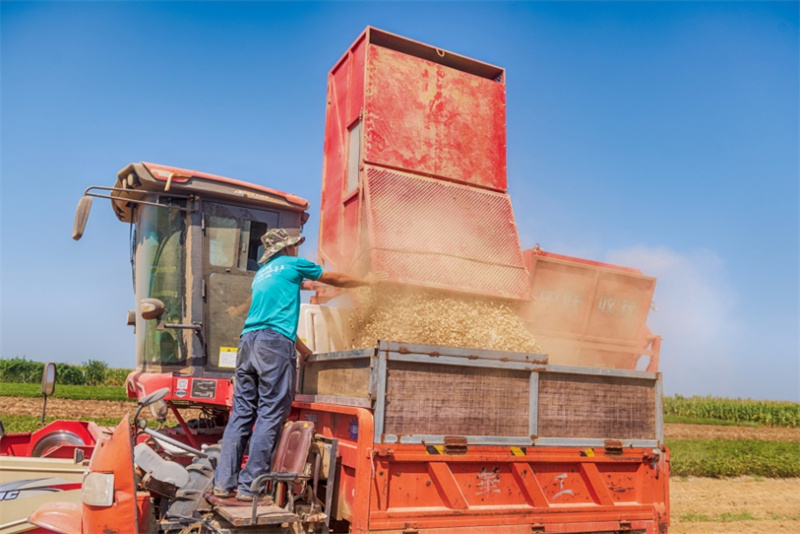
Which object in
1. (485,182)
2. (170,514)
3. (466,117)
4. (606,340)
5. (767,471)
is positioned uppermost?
(466,117)

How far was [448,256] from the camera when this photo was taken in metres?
5.29

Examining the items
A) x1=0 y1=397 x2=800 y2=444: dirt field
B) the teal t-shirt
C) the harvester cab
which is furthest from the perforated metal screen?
x1=0 y1=397 x2=800 y2=444: dirt field

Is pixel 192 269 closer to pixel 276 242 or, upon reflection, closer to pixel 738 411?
pixel 276 242

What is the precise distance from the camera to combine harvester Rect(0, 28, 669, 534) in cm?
332

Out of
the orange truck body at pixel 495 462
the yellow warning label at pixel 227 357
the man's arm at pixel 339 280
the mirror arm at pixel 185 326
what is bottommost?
the orange truck body at pixel 495 462

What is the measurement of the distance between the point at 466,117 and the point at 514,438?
334 cm

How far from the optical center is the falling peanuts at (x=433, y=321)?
15.6 feet

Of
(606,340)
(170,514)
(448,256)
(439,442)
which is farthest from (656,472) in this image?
(606,340)

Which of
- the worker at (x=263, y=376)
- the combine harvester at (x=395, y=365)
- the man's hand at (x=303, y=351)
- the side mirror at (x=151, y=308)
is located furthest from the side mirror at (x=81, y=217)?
the man's hand at (x=303, y=351)

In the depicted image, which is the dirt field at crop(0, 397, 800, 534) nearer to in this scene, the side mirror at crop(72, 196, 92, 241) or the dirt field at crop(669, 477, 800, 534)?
the dirt field at crop(669, 477, 800, 534)

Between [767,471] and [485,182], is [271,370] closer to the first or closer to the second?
[485,182]

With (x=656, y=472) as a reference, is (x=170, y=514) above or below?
below

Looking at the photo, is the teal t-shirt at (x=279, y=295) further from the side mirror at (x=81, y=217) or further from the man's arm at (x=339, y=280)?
the side mirror at (x=81, y=217)

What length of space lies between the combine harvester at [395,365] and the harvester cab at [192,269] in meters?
0.02
